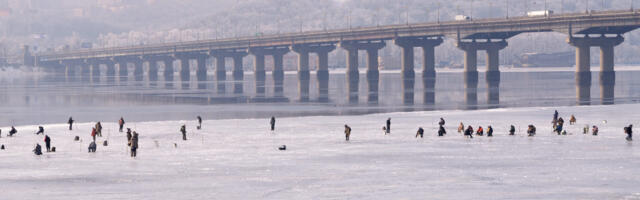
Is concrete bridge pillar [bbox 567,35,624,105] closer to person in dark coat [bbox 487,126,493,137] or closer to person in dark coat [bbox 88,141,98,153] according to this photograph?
person in dark coat [bbox 487,126,493,137]

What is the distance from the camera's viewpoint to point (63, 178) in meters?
41.6

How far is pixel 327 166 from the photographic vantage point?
44.9 m

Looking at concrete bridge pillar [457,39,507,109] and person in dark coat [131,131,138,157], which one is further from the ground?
concrete bridge pillar [457,39,507,109]

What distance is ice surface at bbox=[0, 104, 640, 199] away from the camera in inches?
1458

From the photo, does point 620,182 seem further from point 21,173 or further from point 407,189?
point 21,173

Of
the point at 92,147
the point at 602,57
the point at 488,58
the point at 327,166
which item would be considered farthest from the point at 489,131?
the point at 488,58

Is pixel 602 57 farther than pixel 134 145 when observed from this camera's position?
Yes

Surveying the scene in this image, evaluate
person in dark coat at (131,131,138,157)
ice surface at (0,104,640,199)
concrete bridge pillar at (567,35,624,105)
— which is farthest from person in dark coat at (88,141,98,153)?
concrete bridge pillar at (567,35,624,105)

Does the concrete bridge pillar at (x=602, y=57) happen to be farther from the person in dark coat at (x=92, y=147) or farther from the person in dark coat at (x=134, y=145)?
the person in dark coat at (x=134, y=145)

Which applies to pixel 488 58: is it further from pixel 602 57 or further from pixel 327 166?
pixel 327 166

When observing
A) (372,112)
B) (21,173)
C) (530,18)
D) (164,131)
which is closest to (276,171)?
(21,173)

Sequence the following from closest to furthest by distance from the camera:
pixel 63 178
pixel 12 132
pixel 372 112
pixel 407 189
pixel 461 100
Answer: pixel 407 189, pixel 63 178, pixel 12 132, pixel 372 112, pixel 461 100

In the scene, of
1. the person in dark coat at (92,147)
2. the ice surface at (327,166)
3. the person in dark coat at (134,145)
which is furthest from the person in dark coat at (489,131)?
the person in dark coat at (92,147)

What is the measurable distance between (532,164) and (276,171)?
1143cm
